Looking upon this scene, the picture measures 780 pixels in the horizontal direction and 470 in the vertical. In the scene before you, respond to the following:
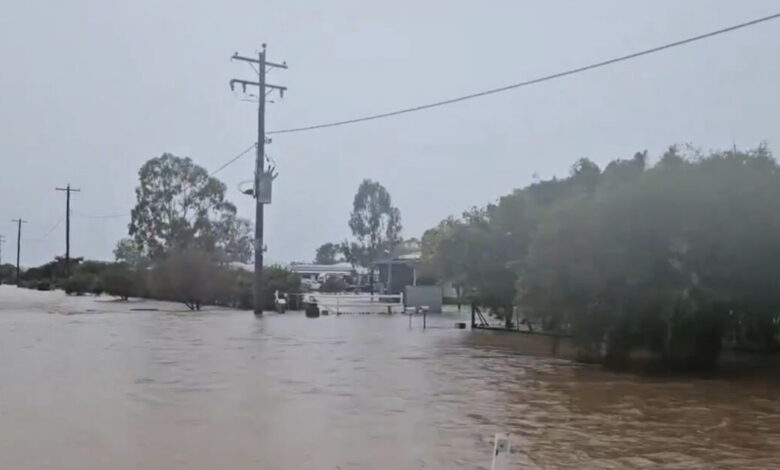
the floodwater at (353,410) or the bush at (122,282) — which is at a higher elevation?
the bush at (122,282)

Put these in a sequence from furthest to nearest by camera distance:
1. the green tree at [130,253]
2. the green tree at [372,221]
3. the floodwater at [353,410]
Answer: the green tree at [372,221]
the green tree at [130,253]
the floodwater at [353,410]

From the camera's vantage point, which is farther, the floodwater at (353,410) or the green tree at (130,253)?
the green tree at (130,253)

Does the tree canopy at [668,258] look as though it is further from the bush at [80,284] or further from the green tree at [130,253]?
the bush at [80,284]

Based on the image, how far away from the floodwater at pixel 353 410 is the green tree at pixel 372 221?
65833 mm

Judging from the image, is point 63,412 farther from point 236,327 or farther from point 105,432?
point 236,327

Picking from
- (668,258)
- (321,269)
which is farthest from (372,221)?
(668,258)

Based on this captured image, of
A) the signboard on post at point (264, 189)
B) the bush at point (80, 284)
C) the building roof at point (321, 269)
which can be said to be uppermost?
the signboard on post at point (264, 189)

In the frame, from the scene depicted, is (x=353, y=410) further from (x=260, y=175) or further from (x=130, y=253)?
(x=130, y=253)

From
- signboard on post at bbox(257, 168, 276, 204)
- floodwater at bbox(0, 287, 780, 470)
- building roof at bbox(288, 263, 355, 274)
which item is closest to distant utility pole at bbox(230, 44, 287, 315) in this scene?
signboard on post at bbox(257, 168, 276, 204)

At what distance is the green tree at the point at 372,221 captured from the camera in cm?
8762

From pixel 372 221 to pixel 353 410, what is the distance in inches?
3002

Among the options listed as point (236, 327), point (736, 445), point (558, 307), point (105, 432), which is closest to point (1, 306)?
point (236, 327)

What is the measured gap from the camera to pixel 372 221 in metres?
88.1

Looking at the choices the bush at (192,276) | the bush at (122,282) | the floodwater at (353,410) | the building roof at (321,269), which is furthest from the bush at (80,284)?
the floodwater at (353,410)
